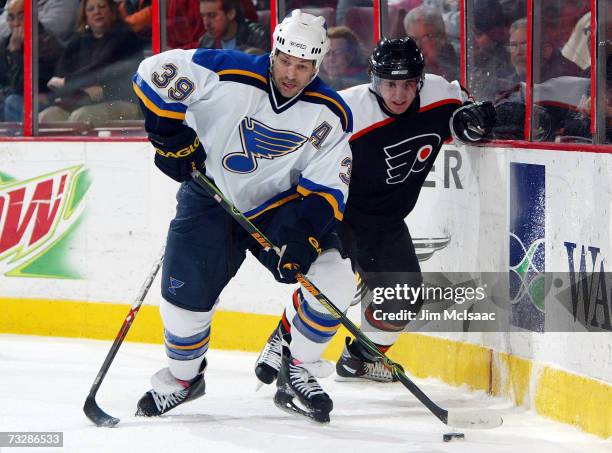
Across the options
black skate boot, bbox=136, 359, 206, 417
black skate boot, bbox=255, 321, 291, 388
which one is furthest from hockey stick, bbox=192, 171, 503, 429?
black skate boot, bbox=136, 359, 206, 417

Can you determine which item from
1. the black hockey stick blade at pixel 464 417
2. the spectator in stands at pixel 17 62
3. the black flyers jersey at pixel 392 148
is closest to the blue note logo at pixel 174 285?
the black hockey stick blade at pixel 464 417

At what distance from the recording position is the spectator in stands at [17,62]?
17.3ft

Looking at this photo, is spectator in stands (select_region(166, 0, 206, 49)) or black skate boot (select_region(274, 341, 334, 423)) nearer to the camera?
black skate boot (select_region(274, 341, 334, 423))

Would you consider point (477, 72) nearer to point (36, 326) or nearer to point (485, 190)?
point (485, 190)

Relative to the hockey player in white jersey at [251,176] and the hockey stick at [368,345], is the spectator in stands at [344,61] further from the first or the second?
the hockey stick at [368,345]

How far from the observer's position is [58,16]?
5.22m

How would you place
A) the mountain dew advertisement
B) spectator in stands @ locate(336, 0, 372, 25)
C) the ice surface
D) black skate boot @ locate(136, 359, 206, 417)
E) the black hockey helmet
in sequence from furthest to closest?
the mountain dew advertisement, spectator in stands @ locate(336, 0, 372, 25), the black hockey helmet, black skate boot @ locate(136, 359, 206, 417), the ice surface

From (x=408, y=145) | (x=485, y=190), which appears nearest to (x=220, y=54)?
(x=408, y=145)

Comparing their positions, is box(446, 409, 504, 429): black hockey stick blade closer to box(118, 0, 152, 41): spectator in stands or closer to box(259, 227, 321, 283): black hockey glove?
box(259, 227, 321, 283): black hockey glove

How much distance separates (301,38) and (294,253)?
0.61 metres

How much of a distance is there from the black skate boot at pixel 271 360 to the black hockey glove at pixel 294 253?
18.3 inches

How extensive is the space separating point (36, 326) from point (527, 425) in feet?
8.15

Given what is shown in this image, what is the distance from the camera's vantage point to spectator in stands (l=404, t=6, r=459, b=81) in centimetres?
441

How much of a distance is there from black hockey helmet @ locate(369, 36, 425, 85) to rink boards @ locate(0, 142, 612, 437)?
0.40 m
